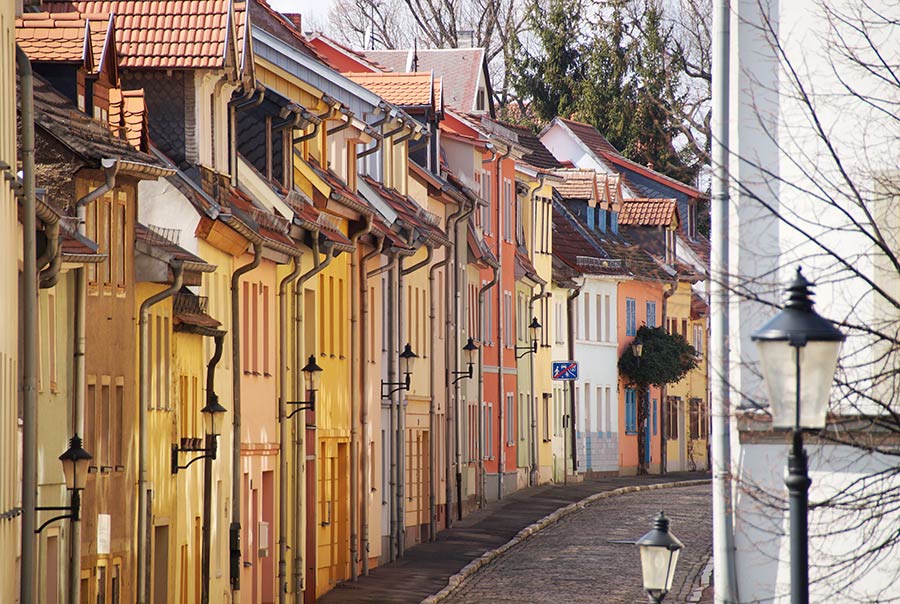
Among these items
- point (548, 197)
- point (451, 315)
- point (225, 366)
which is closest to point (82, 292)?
point (225, 366)

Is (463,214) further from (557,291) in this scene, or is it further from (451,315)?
(557,291)

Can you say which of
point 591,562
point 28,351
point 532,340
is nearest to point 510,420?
point 532,340

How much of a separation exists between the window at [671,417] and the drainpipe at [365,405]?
35330 millimetres

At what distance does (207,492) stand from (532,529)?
17950 millimetres

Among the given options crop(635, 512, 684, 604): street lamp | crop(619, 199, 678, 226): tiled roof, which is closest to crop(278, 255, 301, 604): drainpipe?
crop(635, 512, 684, 604): street lamp

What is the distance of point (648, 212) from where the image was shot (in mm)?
69750

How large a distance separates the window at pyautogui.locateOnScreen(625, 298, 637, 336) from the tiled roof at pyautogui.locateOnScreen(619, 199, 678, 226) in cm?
302

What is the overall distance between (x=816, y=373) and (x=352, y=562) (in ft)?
77.1

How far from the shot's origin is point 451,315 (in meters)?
43.7

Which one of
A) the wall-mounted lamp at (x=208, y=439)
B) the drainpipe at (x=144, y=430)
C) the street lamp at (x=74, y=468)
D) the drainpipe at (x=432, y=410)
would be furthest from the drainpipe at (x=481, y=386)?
the street lamp at (x=74, y=468)

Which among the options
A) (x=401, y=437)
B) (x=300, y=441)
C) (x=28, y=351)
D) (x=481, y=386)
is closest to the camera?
(x=28, y=351)

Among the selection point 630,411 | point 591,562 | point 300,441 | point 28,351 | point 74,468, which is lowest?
point 591,562

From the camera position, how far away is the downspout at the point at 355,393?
32.9 meters

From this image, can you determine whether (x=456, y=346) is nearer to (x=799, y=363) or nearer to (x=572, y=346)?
(x=572, y=346)
